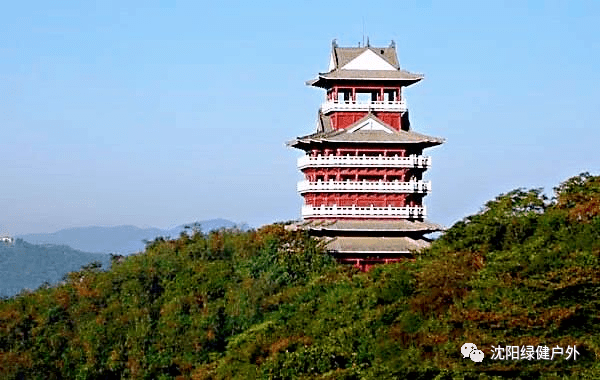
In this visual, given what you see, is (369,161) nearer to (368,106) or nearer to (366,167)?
(366,167)

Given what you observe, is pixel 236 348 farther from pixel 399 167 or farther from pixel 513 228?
pixel 399 167

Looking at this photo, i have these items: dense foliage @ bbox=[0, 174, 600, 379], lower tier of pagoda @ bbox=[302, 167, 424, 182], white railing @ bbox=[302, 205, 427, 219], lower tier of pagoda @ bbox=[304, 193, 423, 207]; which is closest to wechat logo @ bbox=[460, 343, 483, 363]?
dense foliage @ bbox=[0, 174, 600, 379]

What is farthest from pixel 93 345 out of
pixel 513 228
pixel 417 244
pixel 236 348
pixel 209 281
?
pixel 513 228

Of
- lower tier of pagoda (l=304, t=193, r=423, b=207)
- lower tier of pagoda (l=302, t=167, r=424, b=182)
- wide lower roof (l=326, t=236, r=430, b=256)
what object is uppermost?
lower tier of pagoda (l=302, t=167, r=424, b=182)

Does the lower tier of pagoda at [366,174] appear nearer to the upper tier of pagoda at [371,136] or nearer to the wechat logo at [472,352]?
the upper tier of pagoda at [371,136]

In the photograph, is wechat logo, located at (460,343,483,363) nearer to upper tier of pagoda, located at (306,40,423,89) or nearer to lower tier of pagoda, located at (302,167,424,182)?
lower tier of pagoda, located at (302,167,424,182)

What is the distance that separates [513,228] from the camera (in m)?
28.0

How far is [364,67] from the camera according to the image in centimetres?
4100

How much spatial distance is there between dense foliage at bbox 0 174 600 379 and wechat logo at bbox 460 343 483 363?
11 cm

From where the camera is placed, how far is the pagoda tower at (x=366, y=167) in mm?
38812

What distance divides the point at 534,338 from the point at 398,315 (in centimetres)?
469

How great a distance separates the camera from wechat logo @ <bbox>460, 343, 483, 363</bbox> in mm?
23016

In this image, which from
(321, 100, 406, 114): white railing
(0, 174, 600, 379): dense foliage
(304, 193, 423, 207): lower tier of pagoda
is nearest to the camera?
(0, 174, 600, 379): dense foliage

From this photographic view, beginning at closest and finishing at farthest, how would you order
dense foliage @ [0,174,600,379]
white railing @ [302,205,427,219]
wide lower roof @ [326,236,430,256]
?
dense foliage @ [0,174,600,379], wide lower roof @ [326,236,430,256], white railing @ [302,205,427,219]
